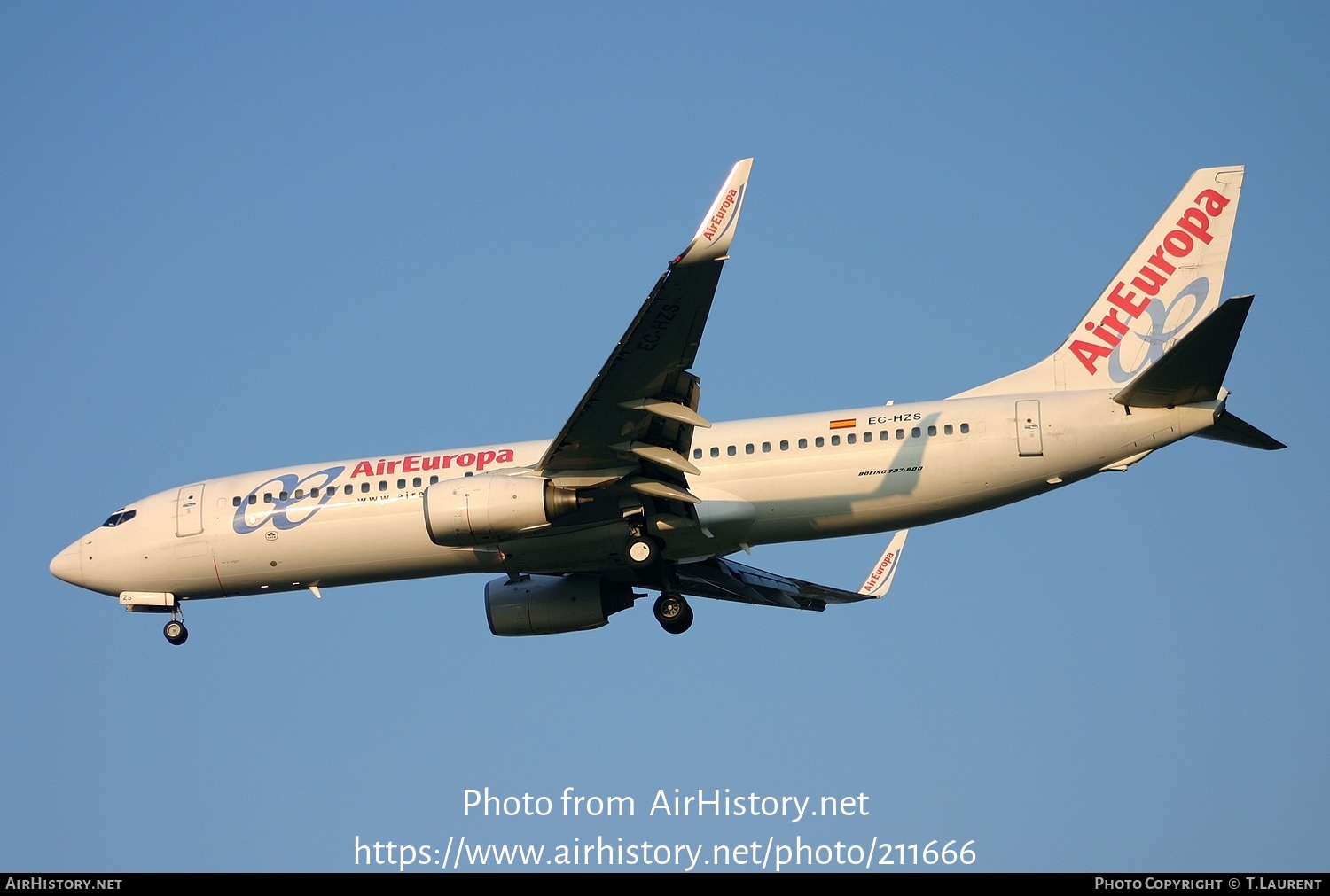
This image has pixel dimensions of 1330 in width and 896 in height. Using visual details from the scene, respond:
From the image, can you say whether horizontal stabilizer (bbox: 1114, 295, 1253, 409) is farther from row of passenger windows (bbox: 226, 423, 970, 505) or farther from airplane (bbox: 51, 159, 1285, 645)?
row of passenger windows (bbox: 226, 423, 970, 505)

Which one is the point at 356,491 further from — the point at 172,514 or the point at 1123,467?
the point at 1123,467

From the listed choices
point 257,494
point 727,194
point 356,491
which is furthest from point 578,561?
point 727,194

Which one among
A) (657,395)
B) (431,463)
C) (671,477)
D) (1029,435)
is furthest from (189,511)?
(1029,435)

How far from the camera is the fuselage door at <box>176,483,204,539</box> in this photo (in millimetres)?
30703

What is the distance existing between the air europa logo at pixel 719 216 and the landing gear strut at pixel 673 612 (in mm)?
9979

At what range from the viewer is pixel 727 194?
72.6ft

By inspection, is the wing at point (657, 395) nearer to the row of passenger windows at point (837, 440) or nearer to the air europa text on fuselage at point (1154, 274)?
the row of passenger windows at point (837, 440)

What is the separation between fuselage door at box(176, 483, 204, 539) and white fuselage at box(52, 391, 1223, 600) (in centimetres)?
3

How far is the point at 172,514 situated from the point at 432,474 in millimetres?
→ 5726

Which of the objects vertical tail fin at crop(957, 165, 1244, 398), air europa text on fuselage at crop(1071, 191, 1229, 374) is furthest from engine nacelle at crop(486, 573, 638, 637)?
air europa text on fuselage at crop(1071, 191, 1229, 374)

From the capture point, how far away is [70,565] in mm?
31938
